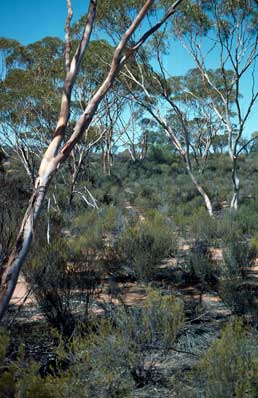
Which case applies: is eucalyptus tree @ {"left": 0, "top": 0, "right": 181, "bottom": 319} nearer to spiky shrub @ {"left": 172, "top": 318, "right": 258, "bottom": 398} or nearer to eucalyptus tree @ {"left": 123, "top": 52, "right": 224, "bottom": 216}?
spiky shrub @ {"left": 172, "top": 318, "right": 258, "bottom": 398}

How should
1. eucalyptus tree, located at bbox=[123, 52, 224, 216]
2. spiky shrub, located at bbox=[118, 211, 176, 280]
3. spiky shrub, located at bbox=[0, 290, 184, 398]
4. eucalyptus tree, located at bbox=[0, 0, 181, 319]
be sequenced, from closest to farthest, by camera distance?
spiky shrub, located at bbox=[0, 290, 184, 398]
eucalyptus tree, located at bbox=[0, 0, 181, 319]
spiky shrub, located at bbox=[118, 211, 176, 280]
eucalyptus tree, located at bbox=[123, 52, 224, 216]

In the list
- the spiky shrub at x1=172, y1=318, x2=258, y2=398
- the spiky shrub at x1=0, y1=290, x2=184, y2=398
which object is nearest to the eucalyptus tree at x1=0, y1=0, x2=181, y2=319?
the spiky shrub at x1=0, y1=290, x2=184, y2=398

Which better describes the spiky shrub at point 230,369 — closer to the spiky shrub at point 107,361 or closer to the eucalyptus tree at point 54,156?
the spiky shrub at point 107,361

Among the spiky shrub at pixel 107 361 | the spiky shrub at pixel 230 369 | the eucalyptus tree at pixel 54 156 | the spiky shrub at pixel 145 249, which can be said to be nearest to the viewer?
the spiky shrub at pixel 107 361

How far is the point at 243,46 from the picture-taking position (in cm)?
1364

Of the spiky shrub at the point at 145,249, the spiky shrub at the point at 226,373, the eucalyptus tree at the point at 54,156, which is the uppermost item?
the eucalyptus tree at the point at 54,156

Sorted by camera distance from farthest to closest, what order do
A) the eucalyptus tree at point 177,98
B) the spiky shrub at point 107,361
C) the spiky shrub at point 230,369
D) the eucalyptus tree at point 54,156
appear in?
the eucalyptus tree at point 177,98 → the eucalyptus tree at point 54,156 → the spiky shrub at point 230,369 → the spiky shrub at point 107,361

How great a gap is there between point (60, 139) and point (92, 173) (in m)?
25.0

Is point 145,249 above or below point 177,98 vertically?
below

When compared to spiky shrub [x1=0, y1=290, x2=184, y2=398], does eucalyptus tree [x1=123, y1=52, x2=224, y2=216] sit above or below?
above

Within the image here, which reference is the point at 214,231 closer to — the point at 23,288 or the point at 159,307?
the point at 23,288

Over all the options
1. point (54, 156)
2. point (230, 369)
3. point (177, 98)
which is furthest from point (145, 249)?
point (177, 98)

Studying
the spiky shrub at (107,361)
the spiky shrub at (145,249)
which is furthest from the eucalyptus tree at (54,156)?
the spiky shrub at (145,249)

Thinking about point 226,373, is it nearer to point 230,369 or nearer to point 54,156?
point 230,369
